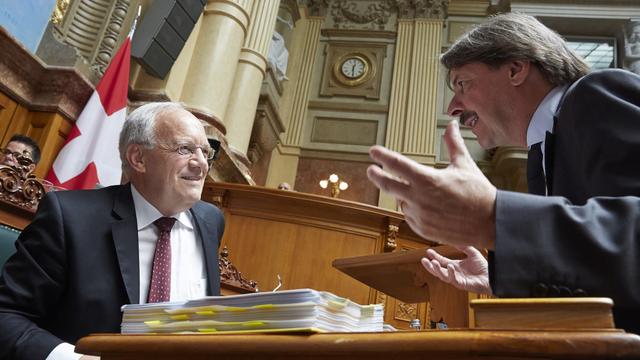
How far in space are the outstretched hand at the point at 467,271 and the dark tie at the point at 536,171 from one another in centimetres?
24

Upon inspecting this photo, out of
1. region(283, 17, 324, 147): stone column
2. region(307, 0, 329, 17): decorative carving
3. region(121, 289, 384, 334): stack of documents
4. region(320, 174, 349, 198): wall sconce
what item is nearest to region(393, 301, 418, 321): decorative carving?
region(320, 174, 349, 198): wall sconce

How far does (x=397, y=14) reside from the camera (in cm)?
957

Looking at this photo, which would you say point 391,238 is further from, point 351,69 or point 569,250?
point 351,69

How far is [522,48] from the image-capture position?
125 cm

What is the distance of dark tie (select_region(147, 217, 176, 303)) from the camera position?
4.55 feet

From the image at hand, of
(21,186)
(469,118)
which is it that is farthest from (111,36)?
(469,118)

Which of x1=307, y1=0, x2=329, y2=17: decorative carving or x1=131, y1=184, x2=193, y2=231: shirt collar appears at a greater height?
x1=307, y1=0, x2=329, y2=17: decorative carving

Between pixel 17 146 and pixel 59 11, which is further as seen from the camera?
pixel 59 11

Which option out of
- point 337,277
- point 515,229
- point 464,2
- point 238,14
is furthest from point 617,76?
point 464,2

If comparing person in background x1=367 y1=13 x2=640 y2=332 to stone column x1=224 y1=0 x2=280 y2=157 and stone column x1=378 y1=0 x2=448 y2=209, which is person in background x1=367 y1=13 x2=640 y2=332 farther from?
stone column x1=378 y1=0 x2=448 y2=209

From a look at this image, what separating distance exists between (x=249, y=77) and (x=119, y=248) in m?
4.40

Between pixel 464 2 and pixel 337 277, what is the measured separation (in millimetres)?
7217

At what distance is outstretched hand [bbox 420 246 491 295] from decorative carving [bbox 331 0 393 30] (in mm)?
→ 8771

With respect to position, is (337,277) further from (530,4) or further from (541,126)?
(530,4)
